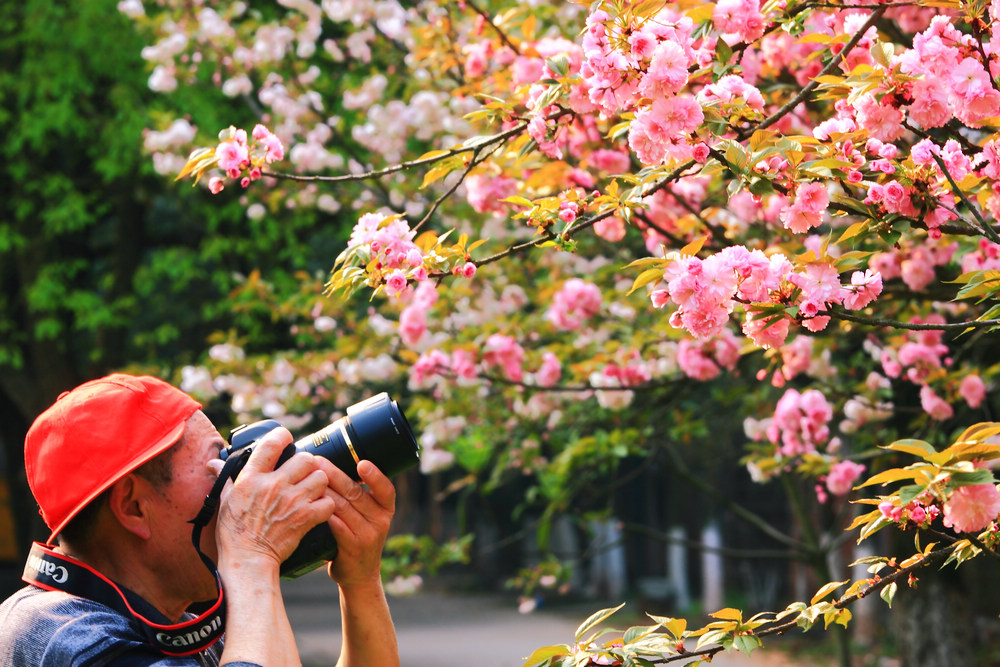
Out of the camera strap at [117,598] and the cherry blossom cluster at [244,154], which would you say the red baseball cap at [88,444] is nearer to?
the camera strap at [117,598]

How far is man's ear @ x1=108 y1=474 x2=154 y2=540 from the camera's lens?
1.50m

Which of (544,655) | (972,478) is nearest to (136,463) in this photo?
(544,655)

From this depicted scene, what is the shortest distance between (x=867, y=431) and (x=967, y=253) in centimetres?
176

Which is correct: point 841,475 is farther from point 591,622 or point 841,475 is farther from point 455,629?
point 455,629

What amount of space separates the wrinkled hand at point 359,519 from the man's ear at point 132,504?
29 centimetres

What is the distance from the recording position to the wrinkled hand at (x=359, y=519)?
1.71 m

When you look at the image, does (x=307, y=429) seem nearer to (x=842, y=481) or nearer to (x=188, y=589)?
(x=842, y=481)

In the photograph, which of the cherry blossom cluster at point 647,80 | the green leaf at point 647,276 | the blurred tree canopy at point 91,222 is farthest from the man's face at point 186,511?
the blurred tree canopy at point 91,222

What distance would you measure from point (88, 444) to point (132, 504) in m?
0.12

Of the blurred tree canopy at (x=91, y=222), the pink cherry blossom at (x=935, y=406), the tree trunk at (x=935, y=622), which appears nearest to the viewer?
the pink cherry blossom at (x=935, y=406)

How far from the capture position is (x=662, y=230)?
298 centimetres

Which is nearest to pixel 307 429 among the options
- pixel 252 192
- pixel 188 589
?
pixel 252 192

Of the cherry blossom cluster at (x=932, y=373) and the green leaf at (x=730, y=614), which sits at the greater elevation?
the cherry blossom cluster at (x=932, y=373)

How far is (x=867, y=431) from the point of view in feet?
14.9
